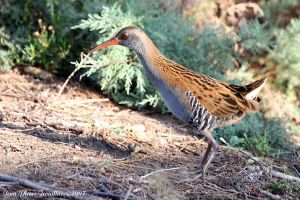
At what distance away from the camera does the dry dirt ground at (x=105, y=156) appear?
4402 millimetres

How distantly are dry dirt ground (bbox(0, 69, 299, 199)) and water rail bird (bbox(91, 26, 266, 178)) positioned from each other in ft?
1.08

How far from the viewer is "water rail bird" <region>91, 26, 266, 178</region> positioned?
16.5 ft

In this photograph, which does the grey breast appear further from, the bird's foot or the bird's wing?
the bird's foot

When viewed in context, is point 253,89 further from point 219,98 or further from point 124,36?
point 124,36

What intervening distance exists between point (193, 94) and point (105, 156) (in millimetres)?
895

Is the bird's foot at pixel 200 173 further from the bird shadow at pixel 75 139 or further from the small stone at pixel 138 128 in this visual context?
the small stone at pixel 138 128

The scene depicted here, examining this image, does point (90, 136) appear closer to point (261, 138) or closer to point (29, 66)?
point (261, 138)

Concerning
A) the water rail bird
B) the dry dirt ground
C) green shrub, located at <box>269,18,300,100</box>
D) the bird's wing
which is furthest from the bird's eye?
green shrub, located at <box>269,18,300,100</box>

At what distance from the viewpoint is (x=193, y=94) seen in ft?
16.6

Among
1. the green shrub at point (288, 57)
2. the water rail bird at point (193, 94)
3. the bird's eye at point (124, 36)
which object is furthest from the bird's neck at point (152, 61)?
the green shrub at point (288, 57)

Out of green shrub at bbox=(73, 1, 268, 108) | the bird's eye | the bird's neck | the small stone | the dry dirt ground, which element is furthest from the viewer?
green shrub at bbox=(73, 1, 268, 108)

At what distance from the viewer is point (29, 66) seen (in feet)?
24.4

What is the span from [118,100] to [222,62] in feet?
4.47

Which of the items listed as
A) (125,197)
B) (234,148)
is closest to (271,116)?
(234,148)
